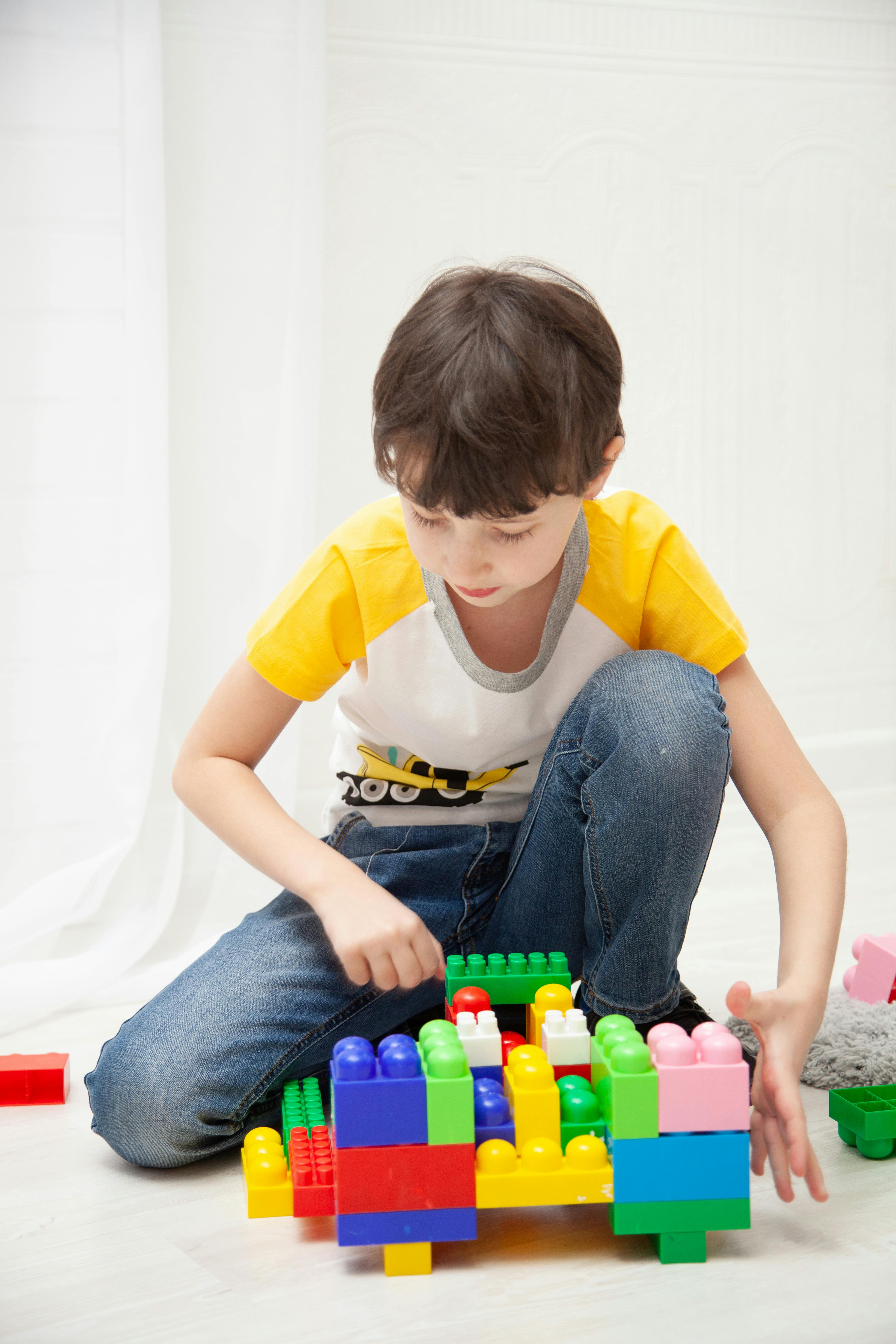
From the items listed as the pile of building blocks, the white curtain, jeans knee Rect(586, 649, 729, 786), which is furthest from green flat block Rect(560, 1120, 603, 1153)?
the white curtain

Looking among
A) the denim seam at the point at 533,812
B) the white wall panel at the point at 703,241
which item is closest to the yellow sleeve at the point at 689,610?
the denim seam at the point at 533,812

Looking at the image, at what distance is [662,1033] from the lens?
0.70 m

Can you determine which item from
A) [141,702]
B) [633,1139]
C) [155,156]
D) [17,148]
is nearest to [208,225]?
[155,156]

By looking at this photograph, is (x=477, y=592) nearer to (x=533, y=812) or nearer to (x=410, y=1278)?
(x=533, y=812)

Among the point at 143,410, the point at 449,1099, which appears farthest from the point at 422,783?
the point at 143,410

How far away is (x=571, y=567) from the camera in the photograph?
0.96m

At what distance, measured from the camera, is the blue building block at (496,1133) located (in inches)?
28.2

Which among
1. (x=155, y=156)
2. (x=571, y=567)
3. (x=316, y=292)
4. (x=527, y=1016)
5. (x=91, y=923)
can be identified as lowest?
(x=91, y=923)

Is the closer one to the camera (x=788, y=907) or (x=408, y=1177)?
(x=408, y=1177)

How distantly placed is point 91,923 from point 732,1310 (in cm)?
96

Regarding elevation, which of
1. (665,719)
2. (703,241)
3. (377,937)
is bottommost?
(377,937)

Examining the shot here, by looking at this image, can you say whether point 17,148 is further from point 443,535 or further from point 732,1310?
point 732,1310

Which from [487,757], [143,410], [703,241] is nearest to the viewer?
[487,757]

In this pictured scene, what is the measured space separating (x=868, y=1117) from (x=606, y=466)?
477mm
